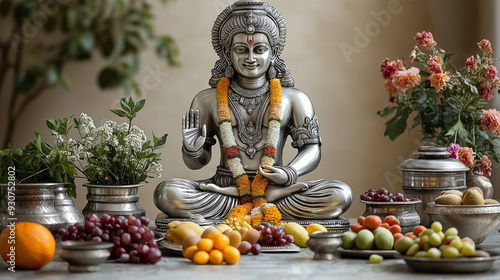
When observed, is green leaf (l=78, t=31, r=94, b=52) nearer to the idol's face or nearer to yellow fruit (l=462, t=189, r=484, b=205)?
yellow fruit (l=462, t=189, r=484, b=205)

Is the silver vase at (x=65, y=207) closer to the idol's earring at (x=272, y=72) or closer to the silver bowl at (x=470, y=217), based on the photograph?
the idol's earring at (x=272, y=72)

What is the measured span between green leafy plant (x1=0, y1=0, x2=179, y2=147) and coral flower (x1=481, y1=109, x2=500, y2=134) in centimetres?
302

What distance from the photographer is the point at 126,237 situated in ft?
7.54

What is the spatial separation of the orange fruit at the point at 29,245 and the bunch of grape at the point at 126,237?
0.20 m

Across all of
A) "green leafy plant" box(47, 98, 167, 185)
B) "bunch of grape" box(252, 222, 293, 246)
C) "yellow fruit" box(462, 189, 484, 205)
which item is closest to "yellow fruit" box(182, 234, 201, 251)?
"bunch of grape" box(252, 222, 293, 246)

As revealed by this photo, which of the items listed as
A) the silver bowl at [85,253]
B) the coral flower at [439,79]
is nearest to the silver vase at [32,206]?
the silver bowl at [85,253]

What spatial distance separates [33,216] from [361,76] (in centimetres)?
262

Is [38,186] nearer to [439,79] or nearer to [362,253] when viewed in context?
[362,253]

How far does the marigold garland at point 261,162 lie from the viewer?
10.2 ft

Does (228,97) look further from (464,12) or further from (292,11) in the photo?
(464,12)

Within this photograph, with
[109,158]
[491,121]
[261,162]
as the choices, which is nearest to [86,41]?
[109,158]

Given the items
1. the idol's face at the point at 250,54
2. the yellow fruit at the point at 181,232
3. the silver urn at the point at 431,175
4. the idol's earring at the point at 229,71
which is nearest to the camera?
the yellow fruit at the point at 181,232

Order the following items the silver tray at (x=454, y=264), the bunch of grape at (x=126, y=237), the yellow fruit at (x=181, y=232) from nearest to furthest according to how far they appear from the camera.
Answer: the silver tray at (x=454, y=264) < the bunch of grape at (x=126, y=237) < the yellow fruit at (x=181, y=232)

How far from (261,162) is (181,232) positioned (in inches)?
33.9
